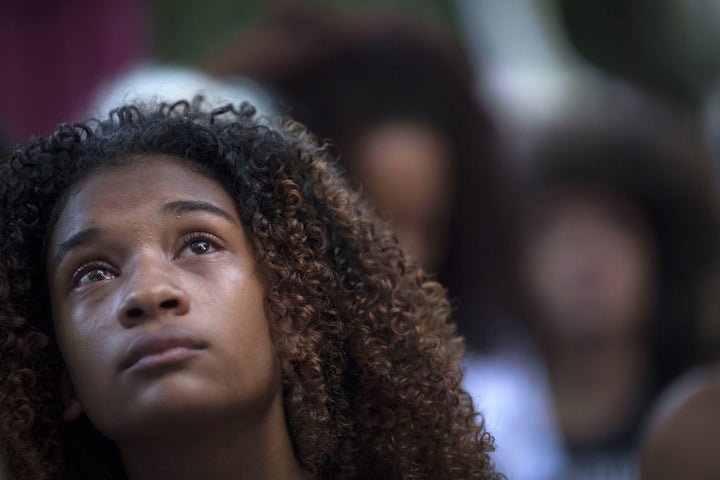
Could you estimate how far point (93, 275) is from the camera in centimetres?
241

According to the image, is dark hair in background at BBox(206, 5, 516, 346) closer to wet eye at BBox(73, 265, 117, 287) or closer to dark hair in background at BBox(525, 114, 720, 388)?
dark hair in background at BBox(525, 114, 720, 388)

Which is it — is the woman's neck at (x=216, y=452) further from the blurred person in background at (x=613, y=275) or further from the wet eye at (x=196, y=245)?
the blurred person in background at (x=613, y=275)

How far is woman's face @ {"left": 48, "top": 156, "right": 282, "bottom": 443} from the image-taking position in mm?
2287

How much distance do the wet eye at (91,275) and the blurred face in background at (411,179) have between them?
5.29 feet

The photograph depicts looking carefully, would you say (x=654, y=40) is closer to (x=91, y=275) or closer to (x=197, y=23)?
(x=197, y=23)

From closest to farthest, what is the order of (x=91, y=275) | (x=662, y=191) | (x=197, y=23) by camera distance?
(x=91, y=275), (x=662, y=191), (x=197, y=23)

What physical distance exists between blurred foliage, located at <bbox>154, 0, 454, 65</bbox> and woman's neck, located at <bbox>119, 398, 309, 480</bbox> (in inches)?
149

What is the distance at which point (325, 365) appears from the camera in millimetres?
2584

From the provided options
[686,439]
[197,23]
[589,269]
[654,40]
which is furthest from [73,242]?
[654,40]

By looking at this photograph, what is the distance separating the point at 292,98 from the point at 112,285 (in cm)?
206

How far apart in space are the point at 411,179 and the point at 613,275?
3.18 ft

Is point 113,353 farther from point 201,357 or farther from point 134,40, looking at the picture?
point 134,40

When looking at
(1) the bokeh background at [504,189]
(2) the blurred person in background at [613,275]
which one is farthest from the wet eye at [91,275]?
(2) the blurred person in background at [613,275]

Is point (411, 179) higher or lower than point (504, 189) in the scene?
lower
